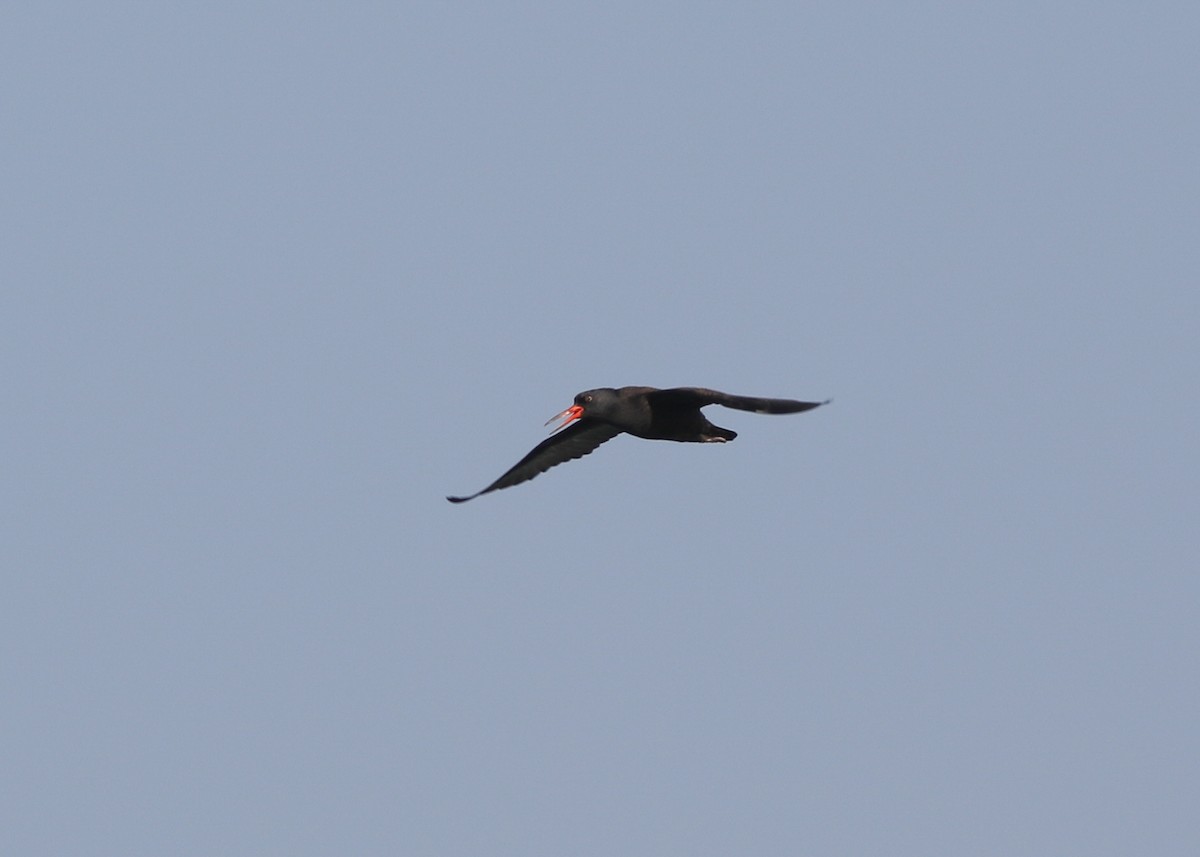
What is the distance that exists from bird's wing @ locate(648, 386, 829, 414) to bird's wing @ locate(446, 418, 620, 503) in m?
2.18

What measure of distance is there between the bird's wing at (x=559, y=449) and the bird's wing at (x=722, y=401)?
85.7 inches

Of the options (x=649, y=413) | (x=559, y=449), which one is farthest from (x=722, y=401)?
(x=559, y=449)

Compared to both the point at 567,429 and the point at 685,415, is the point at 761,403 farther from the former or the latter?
the point at 567,429

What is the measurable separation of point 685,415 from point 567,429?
260 cm

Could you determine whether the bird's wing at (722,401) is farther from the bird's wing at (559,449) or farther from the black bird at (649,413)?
the bird's wing at (559,449)

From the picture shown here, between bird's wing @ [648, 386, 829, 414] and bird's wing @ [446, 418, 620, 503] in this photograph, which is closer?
bird's wing @ [648, 386, 829, 414]

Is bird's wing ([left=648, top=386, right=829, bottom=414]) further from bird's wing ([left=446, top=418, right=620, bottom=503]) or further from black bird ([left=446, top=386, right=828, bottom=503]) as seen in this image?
bird's wing ([left=446, top=418, right=620, bottom=503])

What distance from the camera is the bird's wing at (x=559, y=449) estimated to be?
26.9m

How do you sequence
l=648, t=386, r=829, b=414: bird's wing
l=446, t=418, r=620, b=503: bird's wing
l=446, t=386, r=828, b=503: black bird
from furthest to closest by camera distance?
l=446, t=418, r=620, b=503: bird's wing < l=446, t=386, r=828, b=503: black bird < l=648, t=386, r=829, b=414: bird's wing

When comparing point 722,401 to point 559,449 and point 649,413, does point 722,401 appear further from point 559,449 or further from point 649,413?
point 559,449

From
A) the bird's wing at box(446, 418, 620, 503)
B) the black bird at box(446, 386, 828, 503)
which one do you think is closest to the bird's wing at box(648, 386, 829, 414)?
the black bird at box(446, 386, 828, 503)

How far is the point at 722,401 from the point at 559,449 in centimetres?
501

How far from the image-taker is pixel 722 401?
22.6 meters

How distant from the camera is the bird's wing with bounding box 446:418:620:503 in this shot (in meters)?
26.9
